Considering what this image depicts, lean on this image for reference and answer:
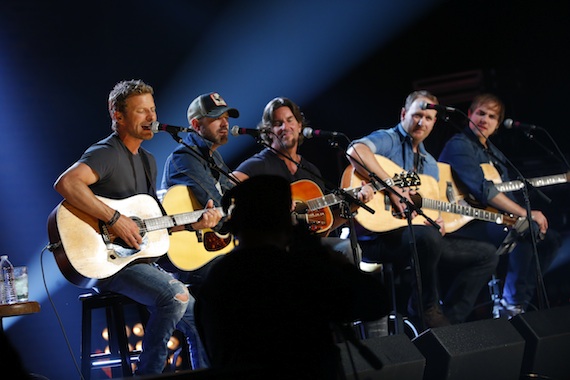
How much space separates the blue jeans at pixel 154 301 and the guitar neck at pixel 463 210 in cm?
253

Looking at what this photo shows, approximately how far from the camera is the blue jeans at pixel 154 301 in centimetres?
401

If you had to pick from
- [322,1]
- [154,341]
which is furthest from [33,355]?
[322,1]

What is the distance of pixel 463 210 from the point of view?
6.09 m

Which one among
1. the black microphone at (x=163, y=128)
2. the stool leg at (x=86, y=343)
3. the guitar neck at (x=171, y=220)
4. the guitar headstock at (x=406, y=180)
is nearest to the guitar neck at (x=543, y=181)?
the guitar headstock at (x=406, y=180)

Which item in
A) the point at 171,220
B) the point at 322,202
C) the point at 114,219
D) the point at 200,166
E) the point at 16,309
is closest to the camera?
the point at 16,309

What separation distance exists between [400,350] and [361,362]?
344mm

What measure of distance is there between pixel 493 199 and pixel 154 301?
334 cm

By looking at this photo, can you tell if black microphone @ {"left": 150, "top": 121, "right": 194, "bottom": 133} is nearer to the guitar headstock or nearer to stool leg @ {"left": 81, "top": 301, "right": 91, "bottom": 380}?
stool leg @ {"left": 81, "top": 301, "right": 91, "bottom": 380}

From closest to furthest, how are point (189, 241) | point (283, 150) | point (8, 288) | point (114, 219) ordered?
point (114, 219), point (8, 288), point (189, 241), point (283, 150)

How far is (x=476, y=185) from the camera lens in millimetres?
6109

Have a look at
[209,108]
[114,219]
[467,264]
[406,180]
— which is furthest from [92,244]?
[467,264]

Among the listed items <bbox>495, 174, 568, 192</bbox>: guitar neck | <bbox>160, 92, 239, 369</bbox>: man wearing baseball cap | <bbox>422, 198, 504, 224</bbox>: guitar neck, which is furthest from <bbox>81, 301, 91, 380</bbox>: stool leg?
<bbox>495, 174, 568, 192</bbox>: guitar neck

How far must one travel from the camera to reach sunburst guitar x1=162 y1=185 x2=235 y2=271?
4633 mm

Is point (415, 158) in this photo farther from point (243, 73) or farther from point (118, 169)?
point (118, 169)
